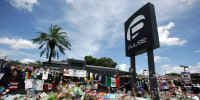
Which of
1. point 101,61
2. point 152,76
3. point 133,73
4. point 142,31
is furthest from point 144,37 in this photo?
point 101,61

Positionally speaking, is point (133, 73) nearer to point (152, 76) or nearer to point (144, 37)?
point (152, 76)

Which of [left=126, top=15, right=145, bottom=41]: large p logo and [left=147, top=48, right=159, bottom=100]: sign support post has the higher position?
[left=126, top=15, right=145, bottom=41]: large p logo

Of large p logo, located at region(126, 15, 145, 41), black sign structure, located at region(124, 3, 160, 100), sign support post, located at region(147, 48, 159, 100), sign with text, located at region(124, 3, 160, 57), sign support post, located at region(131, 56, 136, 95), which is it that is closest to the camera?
sign support post, located at region(147, 48, 159, 100)

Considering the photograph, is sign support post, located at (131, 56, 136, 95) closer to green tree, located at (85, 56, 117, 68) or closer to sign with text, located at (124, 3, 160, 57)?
sign with text, located at (124, 3, 160, 57)

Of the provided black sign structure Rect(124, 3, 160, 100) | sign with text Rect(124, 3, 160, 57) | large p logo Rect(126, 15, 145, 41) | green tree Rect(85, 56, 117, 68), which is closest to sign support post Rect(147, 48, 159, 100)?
black sign structure Rect(124, 3, 160, 100)

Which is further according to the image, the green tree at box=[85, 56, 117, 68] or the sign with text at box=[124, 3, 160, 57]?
the green tree at box=[85, 56, 117, 68]

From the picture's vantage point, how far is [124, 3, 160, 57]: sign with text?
22.7 ft

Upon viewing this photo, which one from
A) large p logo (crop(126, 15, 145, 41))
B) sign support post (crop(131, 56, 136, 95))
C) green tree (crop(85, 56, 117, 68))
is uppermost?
large p logo (crop(126, 15, 145, 41))

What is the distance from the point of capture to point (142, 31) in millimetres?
7582

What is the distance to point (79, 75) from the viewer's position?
26.4ft

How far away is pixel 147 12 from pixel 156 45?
2307mm

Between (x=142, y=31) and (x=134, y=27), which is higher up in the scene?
(x=134, y=27)

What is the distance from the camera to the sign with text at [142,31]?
691 centimetres

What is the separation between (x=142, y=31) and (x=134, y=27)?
1.23m
